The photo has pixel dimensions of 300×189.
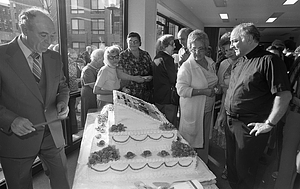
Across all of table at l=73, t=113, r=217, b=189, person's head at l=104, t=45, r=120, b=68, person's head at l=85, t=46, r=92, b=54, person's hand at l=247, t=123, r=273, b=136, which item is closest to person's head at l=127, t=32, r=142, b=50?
person's head at l=104, t=45, r=120, b=68

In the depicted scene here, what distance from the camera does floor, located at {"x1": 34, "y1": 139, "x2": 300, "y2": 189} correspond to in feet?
7.14

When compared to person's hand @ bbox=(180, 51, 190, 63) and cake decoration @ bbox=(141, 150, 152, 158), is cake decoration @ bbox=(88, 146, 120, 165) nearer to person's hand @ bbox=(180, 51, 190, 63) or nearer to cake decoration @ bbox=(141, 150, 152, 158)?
cake decoration @ bbox=(141, 150, 152, 158)

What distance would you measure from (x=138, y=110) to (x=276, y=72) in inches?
37.2

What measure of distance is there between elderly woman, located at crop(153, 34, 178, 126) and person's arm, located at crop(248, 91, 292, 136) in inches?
47.4

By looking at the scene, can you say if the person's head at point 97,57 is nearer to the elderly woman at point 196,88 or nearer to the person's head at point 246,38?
the elderly woman at point 196,88

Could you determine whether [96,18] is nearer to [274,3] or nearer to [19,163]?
[19,163]

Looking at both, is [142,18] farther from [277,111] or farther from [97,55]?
[277,111]

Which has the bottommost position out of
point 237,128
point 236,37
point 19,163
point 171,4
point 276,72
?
point 19,163

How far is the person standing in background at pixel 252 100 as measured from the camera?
4.73 ft

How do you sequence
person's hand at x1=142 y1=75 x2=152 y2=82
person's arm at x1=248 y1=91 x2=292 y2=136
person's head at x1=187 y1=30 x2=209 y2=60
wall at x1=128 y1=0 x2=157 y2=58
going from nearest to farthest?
person's arm at x1=248 y1=91 x2=292 y2=136 → person's head at x1=187 y1=30 x2=209 y2=60 → person's hand at x1=142 y1=75 x2=152 y2=82 → wall at x1=128 y1=0 x2=157 y2=58

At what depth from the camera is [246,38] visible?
5.16ft

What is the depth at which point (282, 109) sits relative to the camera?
1.44m

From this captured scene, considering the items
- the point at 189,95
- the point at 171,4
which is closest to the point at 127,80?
the point at 189,95

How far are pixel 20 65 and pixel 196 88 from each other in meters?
1.41
